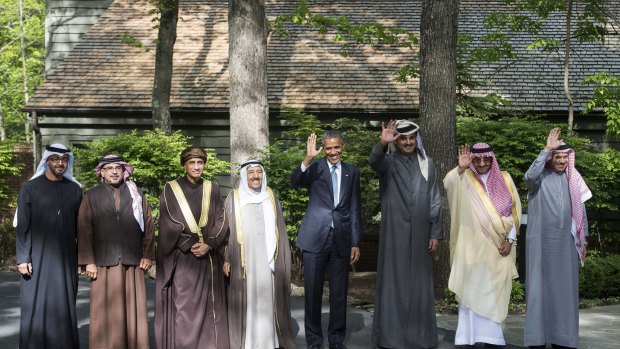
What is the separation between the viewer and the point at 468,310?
8703mm

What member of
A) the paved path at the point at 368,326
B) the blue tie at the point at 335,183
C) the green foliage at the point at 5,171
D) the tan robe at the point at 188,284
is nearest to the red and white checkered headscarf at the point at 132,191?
the tan robe at the point at 188,284

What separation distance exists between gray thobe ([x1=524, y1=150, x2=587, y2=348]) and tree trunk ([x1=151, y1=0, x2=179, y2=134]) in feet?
33.2

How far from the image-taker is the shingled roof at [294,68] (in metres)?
18.8

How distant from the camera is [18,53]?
39.7 metres

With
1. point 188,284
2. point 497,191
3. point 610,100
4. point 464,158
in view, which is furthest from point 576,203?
point 610,100

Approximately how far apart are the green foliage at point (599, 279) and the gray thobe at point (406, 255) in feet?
18.5

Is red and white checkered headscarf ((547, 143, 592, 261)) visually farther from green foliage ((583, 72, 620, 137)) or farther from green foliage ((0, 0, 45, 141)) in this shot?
green foliage ((0, 0, 45, 141))

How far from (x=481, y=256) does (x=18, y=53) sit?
3503cm

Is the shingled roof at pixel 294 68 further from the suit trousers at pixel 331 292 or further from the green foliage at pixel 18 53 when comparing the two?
the green foliage at pixel 18 53

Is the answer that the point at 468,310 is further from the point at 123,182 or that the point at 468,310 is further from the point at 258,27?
the point at 258,27

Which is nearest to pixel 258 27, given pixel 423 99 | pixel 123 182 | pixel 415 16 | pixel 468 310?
pixel 423 99

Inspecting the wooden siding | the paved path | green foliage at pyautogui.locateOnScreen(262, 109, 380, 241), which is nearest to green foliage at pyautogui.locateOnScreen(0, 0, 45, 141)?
the wooden siding

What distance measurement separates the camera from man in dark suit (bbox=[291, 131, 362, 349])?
8539 millimetres

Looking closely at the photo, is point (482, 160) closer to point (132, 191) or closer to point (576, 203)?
point (576, 203)
